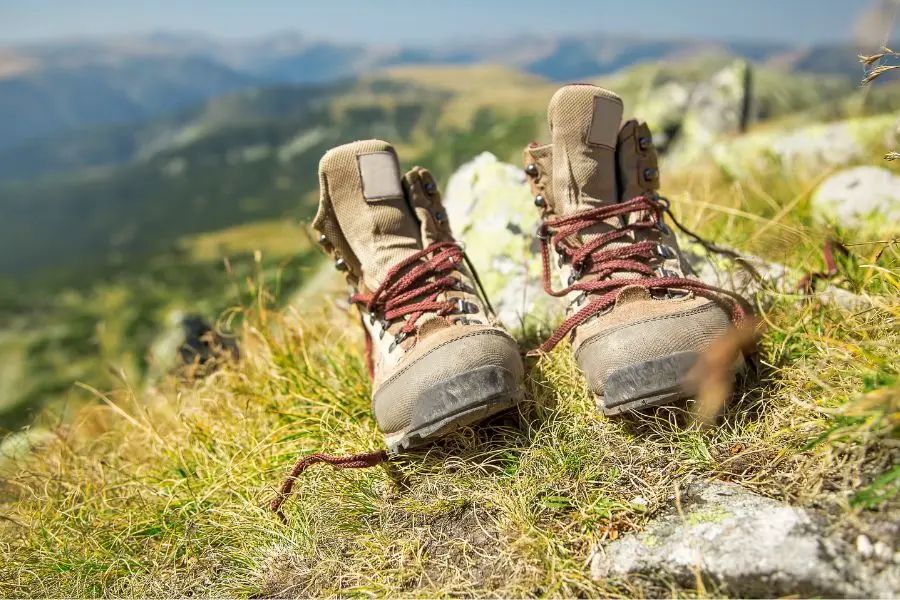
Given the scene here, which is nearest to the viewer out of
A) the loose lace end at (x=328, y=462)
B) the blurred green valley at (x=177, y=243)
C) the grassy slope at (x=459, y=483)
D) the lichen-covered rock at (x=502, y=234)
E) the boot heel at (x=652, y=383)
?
the grassy slope at (x=459, y=483)

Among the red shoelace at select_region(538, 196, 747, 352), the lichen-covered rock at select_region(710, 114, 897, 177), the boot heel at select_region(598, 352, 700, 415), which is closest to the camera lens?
the boot heel at select_region(598, 352, 700, 415)

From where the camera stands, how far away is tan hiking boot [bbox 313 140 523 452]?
2.40 m

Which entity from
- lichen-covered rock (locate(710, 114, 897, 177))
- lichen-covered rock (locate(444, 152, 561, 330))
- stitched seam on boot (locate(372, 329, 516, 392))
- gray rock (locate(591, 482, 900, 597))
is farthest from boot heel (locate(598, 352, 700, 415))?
lichen-covered rock (locate(710, 114, 897, 177))

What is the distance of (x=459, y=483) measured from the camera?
2.38 m

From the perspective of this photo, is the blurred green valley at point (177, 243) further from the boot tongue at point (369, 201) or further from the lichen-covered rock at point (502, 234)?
the lichen-covered rock at point (502, 234)

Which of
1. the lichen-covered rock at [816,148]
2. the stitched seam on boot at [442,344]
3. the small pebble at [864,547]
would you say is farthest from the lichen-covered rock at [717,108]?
the small pebble at [864,547]

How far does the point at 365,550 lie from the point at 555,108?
2322 mm

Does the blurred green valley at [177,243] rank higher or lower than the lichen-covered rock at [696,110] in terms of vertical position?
lower

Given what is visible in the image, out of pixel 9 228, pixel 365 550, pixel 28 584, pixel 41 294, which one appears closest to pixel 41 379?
pixel 28 584

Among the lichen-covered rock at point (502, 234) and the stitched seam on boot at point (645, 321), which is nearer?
the stitched seam on boot at point (645, 321)

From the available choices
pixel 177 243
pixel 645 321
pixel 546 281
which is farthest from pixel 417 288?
pixel 177 243

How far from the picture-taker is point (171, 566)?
246 centimetres

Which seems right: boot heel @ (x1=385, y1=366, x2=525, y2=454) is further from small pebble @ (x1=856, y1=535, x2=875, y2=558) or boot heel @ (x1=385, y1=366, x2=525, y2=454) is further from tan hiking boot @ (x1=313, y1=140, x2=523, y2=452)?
small pebble @ (x1=856, y1=535, x2=875, y2=558)

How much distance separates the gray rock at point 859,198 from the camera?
409 centimetres
